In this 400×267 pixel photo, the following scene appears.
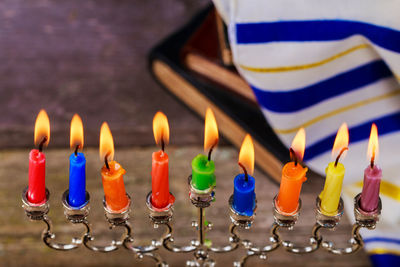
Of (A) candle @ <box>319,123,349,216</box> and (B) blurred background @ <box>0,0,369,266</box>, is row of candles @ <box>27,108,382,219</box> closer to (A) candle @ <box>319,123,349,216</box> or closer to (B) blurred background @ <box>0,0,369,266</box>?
(A) candle @ <box>319,123,349,216</box>

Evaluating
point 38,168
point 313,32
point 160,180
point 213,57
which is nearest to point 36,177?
point 38,168

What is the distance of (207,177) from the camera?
0.54 meters

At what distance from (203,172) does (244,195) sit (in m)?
0.04

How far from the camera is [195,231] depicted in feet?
2.66

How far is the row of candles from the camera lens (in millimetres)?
537

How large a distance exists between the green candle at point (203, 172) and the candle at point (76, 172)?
0.35 feet

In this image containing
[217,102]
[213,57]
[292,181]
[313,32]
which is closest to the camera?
[292,181]

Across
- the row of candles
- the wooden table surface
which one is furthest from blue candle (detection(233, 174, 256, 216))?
the wooden table surface

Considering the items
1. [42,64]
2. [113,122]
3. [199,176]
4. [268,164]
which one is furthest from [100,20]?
[199,176]

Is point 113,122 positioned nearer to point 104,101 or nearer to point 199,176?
point 104,101

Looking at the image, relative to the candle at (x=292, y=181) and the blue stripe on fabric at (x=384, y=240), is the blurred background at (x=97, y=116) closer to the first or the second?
the blue stripe on fabric at (x=384, y=240)

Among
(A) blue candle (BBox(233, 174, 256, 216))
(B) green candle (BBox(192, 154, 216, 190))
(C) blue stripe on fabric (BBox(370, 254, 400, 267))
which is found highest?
(B) green candle (BBox(192, 154, 216, 190))

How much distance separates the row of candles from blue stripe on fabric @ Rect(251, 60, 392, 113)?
0.23 meters

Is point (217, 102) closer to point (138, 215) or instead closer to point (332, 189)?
point (138, 215)
